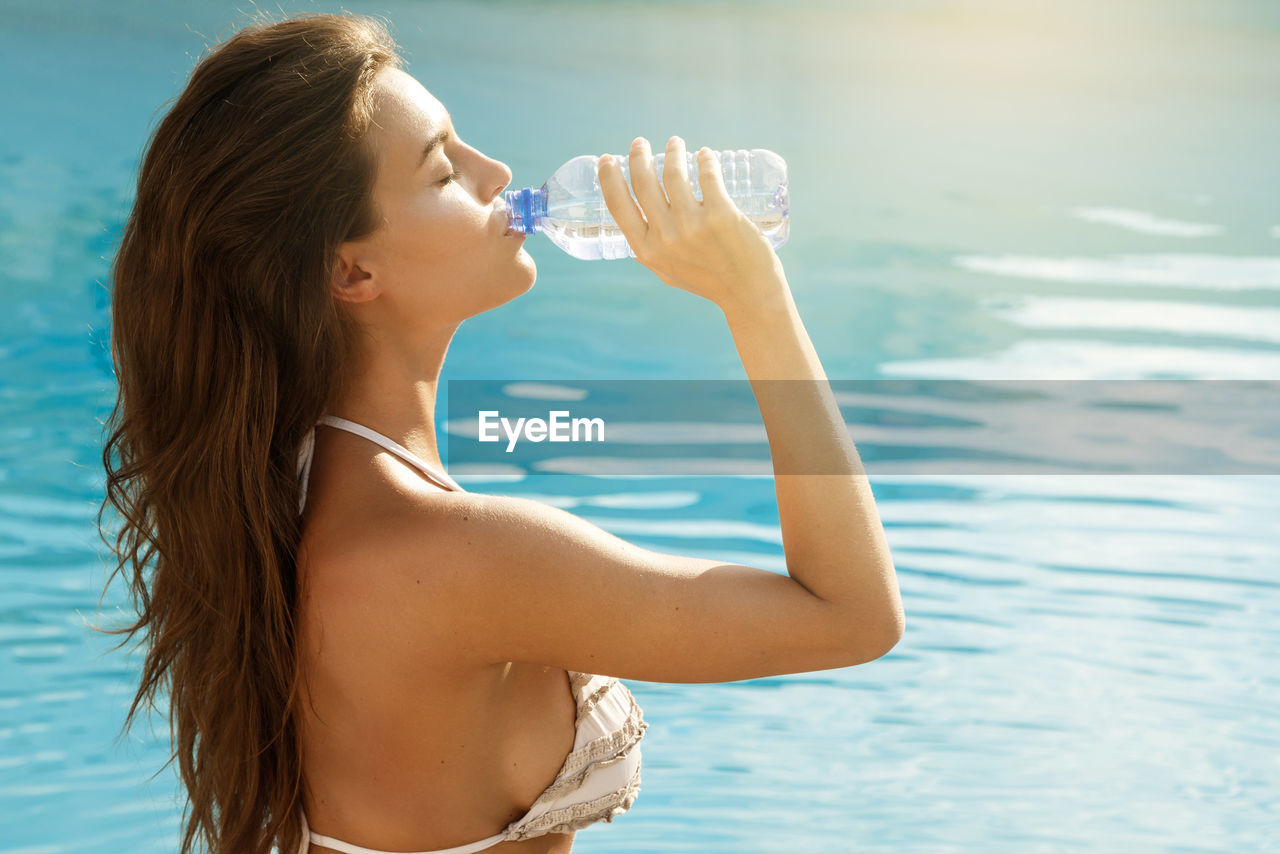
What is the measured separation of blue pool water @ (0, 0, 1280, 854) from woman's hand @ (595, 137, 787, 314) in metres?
0.86

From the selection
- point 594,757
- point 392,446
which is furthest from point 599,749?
point 392,446

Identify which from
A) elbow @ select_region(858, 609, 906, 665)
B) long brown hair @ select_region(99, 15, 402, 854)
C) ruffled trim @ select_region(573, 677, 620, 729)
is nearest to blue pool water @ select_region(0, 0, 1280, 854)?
long brown hair @ select_region(99, 15, 402, 854)

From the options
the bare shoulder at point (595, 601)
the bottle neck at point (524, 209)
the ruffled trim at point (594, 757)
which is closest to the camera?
the bare shoulder at point (595, 601)

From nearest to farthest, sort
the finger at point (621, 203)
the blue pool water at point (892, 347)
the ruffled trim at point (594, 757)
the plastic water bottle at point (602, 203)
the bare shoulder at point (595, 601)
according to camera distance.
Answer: the bare shoulder at point (595, 601) < the finger at point (621, 203) < the ruffled trim at point (594, 757) < the plastic water bottle at point (602, 203) < the blue pool water at point (892, 347)

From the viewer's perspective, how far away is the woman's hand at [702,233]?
52.5 inches

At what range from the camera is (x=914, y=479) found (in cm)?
598

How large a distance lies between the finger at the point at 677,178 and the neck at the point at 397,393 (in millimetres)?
365

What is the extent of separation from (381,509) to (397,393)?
0.21 meters

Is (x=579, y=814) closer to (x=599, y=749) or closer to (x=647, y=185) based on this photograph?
(x=599, y=749)

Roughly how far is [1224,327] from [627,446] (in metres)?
3.91

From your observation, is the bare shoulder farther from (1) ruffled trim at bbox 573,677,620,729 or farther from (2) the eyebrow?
(2) the eyebrow

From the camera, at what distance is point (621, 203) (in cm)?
138

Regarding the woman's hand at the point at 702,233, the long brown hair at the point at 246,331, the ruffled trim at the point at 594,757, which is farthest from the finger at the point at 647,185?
the ruffled trim at the point at 594,757

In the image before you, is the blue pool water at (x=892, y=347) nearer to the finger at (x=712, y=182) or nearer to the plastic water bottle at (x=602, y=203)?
the plastic water bottle at (x=602, y=203)
